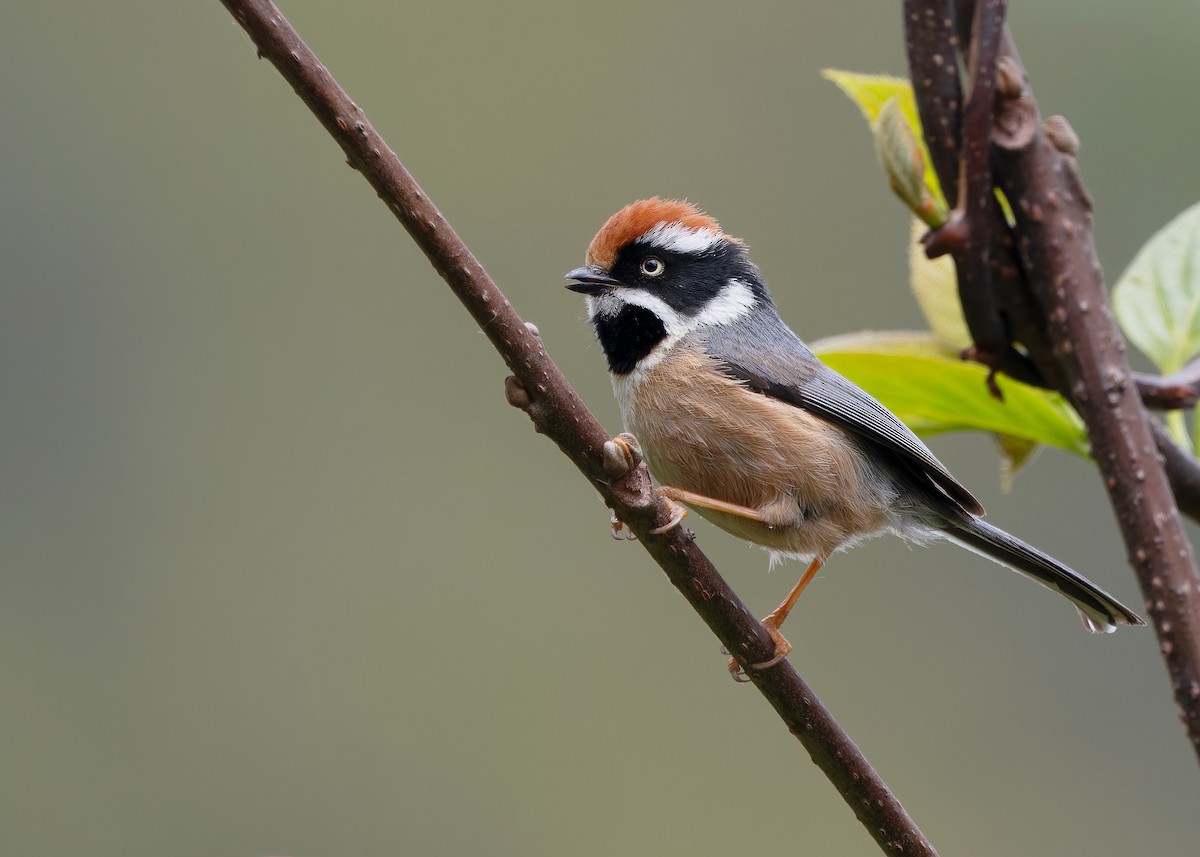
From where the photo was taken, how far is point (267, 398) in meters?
8.44

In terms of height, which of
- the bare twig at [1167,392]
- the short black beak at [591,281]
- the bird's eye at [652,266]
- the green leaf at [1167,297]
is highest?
the short black beak at [591,281]

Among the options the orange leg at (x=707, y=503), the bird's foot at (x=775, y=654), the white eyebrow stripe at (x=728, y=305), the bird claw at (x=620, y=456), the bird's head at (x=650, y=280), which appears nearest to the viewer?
the bird claw at (x=620, y=456)

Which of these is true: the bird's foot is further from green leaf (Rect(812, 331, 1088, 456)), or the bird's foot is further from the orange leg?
green leaf (Rect(812, 331, 1088, 456))

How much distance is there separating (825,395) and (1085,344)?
120 centimetres

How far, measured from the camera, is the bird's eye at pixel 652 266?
3.32 metres

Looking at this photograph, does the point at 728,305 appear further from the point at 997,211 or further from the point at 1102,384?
the point at 1102,384

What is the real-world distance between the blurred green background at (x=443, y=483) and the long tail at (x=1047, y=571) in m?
3.25

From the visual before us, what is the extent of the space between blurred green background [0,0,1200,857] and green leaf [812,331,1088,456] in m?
4.01

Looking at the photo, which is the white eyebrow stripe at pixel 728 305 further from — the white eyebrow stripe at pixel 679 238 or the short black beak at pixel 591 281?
the short black beak at pixel 591 281

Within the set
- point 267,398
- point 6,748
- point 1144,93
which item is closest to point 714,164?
point 1144,93

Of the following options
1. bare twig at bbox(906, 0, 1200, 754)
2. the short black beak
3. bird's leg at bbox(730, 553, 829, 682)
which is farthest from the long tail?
the short black beak

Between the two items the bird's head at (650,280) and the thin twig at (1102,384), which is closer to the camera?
the thin twig at (1102,384)

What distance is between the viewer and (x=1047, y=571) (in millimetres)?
3115

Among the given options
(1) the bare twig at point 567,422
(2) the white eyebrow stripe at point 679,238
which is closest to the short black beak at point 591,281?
(2) the white eyebrow stripe at point 679,238
